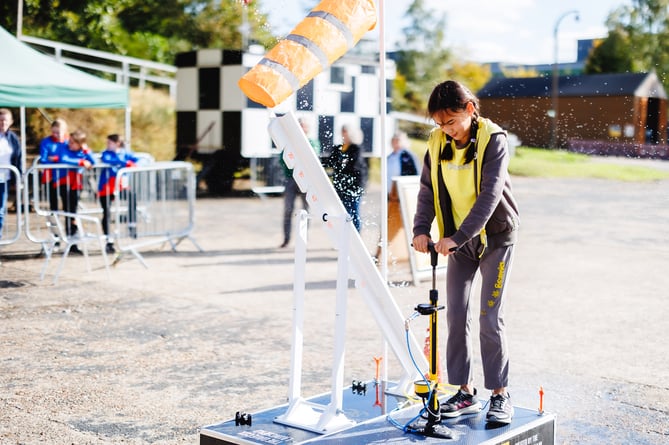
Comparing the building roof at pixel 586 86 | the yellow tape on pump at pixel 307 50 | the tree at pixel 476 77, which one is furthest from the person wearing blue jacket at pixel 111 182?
the yellow tape on pump at pixel 307 50

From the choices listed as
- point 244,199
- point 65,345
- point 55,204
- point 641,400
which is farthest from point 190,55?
point 641,400

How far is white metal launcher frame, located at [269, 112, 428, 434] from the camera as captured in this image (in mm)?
3668

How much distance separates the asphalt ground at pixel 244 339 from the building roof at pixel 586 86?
2.89 ft

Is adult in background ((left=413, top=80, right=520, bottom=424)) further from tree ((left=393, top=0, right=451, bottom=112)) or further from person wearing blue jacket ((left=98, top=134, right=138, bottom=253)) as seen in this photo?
tree ((left=393, top=0, right=451, bottom=112))

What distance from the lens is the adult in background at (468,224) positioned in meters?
3.72

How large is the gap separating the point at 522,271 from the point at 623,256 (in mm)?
2066

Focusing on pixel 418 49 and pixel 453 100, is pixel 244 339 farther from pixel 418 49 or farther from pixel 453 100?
pixel 418 49

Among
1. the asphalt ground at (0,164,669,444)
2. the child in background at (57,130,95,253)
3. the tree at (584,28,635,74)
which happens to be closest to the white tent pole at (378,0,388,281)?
the asphalt ground at (0,164,669,444)

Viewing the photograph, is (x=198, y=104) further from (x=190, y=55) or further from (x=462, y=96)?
(x=462, y=96)

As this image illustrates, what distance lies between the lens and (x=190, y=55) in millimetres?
19500

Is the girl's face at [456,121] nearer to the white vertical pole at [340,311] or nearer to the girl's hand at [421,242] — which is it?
the girl's hand at [421,242]

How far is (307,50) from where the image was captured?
3.68m

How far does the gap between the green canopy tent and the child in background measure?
0.61 metres

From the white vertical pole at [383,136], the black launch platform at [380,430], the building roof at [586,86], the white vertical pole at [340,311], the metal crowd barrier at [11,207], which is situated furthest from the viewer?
the metal crowd barrier at [11,207]
